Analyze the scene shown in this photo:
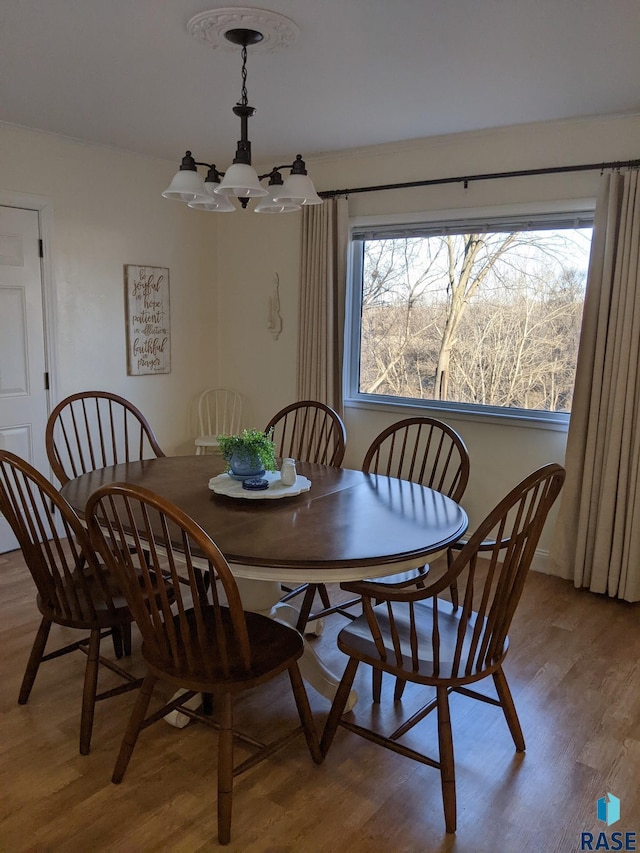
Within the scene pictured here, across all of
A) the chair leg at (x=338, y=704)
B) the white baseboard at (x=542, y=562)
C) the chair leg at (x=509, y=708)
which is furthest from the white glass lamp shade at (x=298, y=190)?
the white baseboard at (x=542, y=562)

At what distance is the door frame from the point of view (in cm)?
384

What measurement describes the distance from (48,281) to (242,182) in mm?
2222

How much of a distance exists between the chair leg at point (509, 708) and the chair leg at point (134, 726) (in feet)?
3.50

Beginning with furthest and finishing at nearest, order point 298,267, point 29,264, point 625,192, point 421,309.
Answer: point 298,267 < point 421,309 < point 29,264 < point 625,192

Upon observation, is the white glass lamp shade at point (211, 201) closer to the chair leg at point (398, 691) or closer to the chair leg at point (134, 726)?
the chair leg at point (134, 726)

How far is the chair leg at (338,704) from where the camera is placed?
6.71 feet

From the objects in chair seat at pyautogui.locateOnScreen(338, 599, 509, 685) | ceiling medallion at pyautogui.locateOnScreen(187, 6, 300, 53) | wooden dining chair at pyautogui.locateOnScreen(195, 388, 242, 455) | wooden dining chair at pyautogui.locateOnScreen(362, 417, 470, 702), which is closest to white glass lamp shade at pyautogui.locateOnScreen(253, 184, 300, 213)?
ceiling medallion at pyautogui.locateOnScreen(187, 6, 300, 53)

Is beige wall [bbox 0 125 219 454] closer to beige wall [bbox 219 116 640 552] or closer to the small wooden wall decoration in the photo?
the small wooden wall decoration

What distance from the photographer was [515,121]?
3506 millimetres

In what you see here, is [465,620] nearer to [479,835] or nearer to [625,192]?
[479,835]

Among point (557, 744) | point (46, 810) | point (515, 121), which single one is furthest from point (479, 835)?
point (515, 121)

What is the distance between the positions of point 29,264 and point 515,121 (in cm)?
289

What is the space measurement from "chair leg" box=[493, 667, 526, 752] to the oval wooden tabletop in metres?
0.49

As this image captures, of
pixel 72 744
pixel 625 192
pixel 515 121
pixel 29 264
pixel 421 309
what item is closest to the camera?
pixel 72 744
